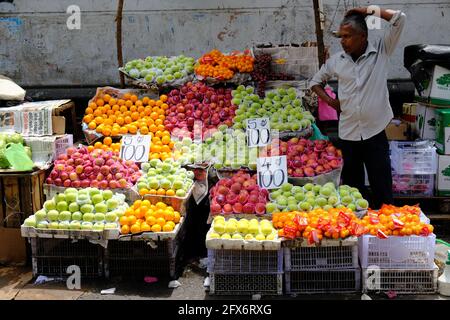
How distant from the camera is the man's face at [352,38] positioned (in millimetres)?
5539

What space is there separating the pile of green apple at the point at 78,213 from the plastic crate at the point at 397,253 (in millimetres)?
2050

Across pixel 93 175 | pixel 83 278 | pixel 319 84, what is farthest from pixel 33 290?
pixel 319 84

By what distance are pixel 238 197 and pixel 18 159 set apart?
204cm

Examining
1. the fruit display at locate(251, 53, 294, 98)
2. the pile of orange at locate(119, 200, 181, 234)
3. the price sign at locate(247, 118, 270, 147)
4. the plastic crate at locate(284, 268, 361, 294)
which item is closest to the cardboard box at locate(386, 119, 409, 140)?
the fruit display at locate(251, 53, 294, 98)

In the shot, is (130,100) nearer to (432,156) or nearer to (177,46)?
(177,46)

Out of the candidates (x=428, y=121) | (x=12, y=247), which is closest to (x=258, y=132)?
(x=428, y=121)

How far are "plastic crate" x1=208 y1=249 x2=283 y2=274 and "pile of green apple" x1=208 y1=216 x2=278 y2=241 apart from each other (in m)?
0.13

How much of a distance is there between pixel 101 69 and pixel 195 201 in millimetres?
3924

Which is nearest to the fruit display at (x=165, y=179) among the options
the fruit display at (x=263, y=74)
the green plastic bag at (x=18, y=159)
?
the green plastic bag at (x=18, y=159)

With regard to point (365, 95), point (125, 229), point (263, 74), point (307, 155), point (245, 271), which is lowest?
point (245, 271)

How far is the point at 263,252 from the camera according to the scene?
4961mm

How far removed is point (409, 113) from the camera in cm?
729

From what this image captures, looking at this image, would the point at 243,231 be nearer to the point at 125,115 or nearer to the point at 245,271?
the point at 245,271

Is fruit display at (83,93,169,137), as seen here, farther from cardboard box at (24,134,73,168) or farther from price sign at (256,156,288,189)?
price sign at (256,156,288,189)
